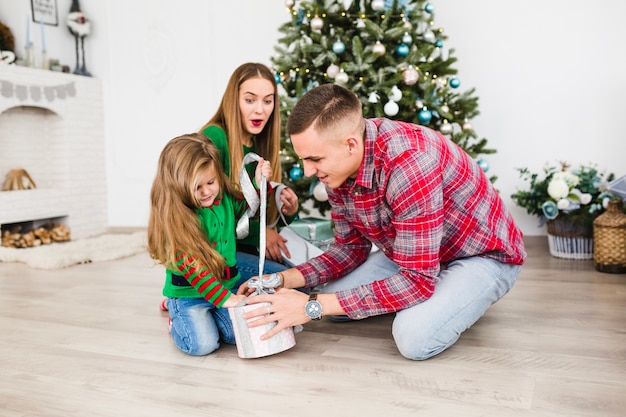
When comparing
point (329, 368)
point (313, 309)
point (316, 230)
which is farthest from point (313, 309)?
point (316, 230)

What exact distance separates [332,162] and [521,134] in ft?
7.86

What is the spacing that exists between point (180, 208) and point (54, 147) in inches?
128

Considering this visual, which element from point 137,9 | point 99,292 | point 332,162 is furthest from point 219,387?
point 137,9

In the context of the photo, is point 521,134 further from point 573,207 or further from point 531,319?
point 531,319

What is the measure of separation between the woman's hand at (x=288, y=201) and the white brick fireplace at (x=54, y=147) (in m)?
2.67

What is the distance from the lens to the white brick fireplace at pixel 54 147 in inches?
168

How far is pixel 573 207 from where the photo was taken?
320 centimetres

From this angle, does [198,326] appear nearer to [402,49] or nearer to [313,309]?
[313,309]

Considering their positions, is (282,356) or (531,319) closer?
(282,356)

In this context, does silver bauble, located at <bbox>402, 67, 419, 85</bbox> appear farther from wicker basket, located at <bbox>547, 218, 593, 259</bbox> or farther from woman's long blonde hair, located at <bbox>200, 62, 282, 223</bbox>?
wicker basket, located at <bbox>547, 218, 593, 259</bbox>

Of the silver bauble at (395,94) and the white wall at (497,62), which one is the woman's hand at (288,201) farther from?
the white wall at (497,62)

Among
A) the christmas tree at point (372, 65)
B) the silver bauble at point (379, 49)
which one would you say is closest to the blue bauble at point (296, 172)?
the christmas tree at point (372, 65)

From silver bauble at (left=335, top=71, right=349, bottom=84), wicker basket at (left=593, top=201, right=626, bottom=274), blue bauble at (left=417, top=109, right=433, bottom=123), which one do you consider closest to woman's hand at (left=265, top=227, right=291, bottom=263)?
silver bauble at (left=335, top=71, right=349, bottom=84)

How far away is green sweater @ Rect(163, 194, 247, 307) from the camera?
1.88m
